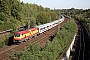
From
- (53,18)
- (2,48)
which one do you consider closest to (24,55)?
(2,48)

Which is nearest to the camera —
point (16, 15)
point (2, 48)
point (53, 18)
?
point (2, 48)

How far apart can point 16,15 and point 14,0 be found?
43.3ft

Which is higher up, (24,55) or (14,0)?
(14,0)

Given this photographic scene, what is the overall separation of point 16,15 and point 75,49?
138 ft

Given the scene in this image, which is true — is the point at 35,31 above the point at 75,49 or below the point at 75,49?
above

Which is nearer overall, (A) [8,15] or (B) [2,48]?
(B) [2,48]

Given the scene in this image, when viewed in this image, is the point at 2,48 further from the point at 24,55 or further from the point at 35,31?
the point at 24,55

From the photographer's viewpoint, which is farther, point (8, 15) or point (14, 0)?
point (14, 0)

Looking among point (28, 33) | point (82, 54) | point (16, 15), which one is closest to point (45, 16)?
point (16, 15)

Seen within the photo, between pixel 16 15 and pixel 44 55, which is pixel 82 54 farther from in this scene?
pixel 16 15

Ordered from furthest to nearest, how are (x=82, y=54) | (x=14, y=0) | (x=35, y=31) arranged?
(x=14, y=0), (x=35, y=31), (x=82, y=54)

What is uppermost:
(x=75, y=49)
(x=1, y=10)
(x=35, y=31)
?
(x=1, y=10)

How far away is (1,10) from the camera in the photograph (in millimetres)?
65875

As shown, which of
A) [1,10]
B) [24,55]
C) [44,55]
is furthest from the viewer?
[1,10]
